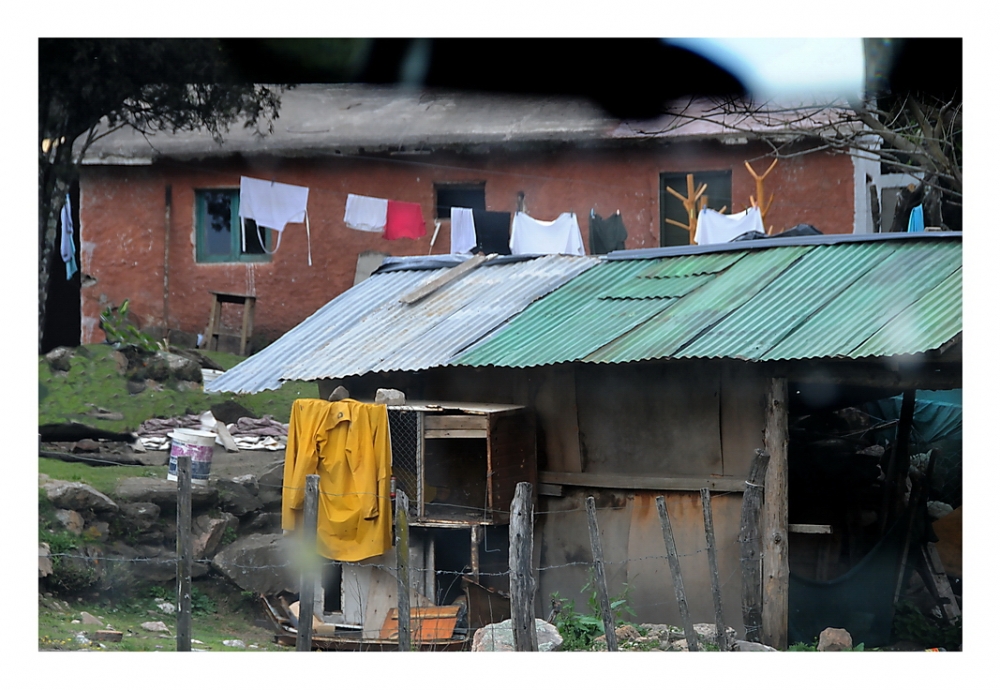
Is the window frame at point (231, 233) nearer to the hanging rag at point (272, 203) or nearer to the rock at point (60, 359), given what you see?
the hanging rag at point (272, 203)

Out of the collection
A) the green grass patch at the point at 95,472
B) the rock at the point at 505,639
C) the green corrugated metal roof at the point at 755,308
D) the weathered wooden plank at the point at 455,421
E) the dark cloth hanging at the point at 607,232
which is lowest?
the rock at the point at 505,639

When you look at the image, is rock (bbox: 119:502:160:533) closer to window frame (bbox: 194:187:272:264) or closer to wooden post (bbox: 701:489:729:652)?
wooden post (bbox: 701:489:729:652)

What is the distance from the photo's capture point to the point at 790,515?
33.0 feet

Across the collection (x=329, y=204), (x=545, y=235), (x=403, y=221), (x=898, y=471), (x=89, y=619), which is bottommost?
(x=89, y=619)

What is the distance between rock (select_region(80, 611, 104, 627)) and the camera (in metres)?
8.95

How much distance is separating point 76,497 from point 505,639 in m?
5.08

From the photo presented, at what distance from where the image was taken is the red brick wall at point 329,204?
1593 centimetres

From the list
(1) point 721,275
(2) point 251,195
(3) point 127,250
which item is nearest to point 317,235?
(2) point 251,195

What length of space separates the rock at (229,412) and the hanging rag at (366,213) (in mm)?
3123

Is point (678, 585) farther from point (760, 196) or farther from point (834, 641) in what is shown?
point (760, 196)

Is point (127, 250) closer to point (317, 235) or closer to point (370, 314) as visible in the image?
point (317, 235)

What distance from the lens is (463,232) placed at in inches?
608

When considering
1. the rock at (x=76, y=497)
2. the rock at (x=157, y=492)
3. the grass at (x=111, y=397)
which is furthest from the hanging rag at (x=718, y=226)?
the rock at (x=76, y=497)

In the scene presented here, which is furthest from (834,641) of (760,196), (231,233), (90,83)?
(231,233)
